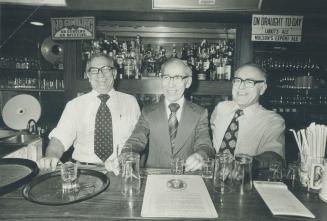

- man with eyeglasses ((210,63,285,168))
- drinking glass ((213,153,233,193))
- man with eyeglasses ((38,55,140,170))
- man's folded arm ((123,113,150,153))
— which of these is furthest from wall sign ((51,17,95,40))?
drinking glass ((213,153,233,193))

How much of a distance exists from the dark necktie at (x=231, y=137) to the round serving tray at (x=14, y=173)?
1391mm

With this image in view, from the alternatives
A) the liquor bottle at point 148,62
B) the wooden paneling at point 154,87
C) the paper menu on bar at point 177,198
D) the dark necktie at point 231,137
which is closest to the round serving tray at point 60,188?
the paper menu on bar at point 177,198

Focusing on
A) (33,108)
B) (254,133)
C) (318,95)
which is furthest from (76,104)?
(318,95)

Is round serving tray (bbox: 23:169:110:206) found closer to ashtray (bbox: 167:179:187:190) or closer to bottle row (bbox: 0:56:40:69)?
ashtray (bbox: 167:179:187:190)

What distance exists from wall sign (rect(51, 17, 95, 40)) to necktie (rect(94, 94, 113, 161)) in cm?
92

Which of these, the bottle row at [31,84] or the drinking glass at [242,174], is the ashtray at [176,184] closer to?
the drinking glass at [242,174]

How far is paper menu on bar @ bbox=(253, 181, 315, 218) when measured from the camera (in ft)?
3.55

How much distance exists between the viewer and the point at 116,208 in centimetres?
110

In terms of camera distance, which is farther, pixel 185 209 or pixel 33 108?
pixel 33 108

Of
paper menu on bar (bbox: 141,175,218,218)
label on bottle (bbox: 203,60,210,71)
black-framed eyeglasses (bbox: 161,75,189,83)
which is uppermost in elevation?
label on bottle (bbox: 203,60,210,71)

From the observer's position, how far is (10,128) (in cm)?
354

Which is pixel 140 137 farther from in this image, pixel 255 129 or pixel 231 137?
pixel 255 129

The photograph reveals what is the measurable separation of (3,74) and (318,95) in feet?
14.7

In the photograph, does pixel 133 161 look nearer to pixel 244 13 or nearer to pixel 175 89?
pixel 175 89
